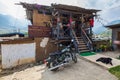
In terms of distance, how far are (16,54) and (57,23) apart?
4.24 m

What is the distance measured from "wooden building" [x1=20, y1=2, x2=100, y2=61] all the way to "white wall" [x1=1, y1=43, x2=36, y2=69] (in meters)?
0.63

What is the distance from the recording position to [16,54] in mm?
9742

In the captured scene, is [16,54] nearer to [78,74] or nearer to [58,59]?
[58,59]

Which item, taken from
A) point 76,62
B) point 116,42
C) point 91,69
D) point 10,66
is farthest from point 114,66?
point 10,66

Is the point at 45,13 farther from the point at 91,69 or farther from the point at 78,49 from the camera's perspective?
the point at 91,69

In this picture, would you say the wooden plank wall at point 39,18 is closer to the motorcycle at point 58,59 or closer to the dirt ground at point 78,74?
the motorcycle at point 58,59

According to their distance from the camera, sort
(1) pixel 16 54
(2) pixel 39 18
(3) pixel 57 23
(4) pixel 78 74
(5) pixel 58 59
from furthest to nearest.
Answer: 1. (2) pixel 39 18
2. (3) pixel 57 23
3. (1) pixel 16 54
4. (5) pixel 58 59
5. (4) pixel 78 74

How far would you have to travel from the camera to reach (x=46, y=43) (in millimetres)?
10625

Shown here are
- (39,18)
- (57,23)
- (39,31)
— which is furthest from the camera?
(39,18)

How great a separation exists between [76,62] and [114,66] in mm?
2110

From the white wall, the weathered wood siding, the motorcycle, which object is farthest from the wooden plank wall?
the motorcycle

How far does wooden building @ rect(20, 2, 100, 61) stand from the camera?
33.3ft

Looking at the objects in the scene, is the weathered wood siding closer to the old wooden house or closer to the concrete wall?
the old wooden house

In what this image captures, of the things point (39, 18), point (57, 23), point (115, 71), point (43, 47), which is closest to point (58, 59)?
point (115, 71)
